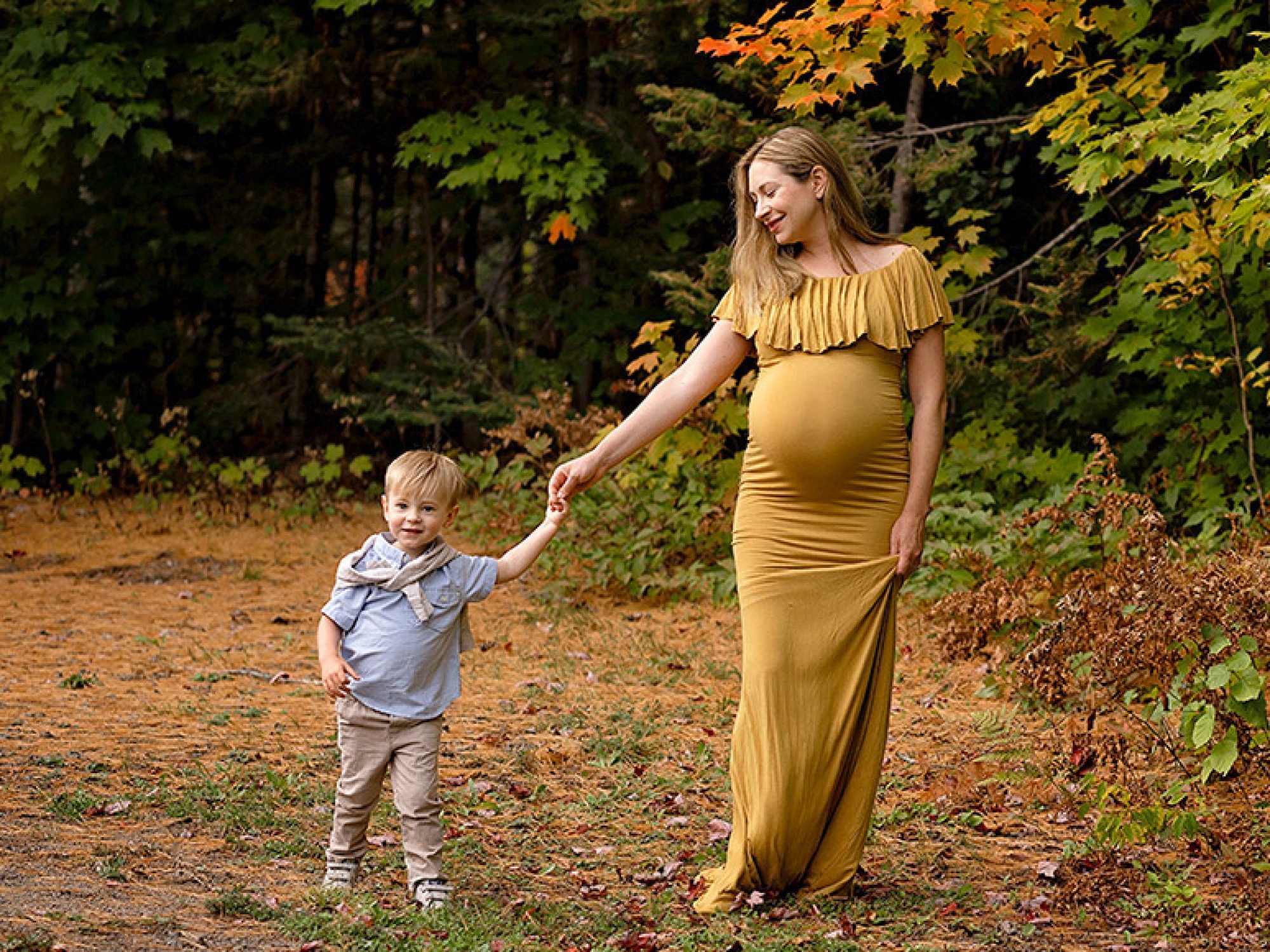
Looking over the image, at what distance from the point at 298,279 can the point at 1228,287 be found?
9.47 metres

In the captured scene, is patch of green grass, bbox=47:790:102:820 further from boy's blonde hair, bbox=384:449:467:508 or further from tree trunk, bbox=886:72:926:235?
tree trunk, bbox=886:72:926:235

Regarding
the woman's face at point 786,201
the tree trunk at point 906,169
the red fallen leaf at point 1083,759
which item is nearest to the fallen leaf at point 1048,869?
the red fallen leaf at point 1083,759

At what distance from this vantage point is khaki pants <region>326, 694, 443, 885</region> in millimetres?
3834

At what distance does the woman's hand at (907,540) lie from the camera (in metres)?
3.80

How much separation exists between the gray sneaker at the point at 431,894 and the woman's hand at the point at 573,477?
107 centimetres

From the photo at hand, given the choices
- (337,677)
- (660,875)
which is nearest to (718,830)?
(660,875)

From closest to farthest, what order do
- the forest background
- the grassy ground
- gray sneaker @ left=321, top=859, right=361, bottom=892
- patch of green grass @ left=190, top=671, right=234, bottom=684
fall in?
the grassy ground
gray sneaker @ left=321, top=859, right=361, bottom=892
the forest background
patch of green grass @ left=190, top=671, right=234, bottom=684

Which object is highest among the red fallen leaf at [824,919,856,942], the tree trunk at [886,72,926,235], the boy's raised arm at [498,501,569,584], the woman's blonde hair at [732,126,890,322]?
the tree trunk at [886,72,926,235]

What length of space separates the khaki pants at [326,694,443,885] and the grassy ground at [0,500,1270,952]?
0.16 meters

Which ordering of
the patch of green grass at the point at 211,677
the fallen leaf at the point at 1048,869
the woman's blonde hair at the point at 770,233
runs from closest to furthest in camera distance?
the woman's blonde hair at the point at 770,233
the fallen leaf at the point at 1048,869
the patch of green grass at the point at 211,677

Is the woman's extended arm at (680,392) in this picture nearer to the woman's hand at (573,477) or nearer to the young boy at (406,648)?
the woman's hand at (573,477)

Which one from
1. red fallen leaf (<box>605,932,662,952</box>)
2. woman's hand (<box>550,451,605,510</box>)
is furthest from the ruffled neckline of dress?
red fallen leaf (<box>605,932,662,952</box>)

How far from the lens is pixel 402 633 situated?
3.84 metres

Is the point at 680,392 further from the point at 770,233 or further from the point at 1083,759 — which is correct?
the point at 1083,759
